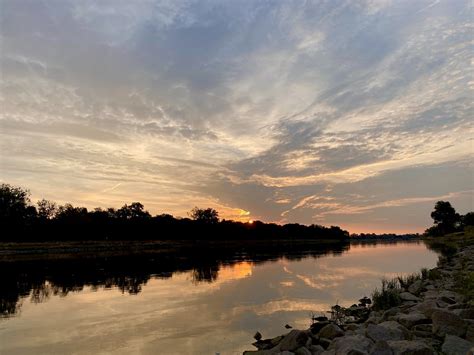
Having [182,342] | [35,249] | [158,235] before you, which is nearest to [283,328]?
[182,342]

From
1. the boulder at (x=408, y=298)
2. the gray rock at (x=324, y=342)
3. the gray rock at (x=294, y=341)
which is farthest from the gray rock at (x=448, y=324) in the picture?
the boulder at (x=408, y=298)

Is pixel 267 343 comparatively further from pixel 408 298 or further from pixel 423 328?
pixel 408 298

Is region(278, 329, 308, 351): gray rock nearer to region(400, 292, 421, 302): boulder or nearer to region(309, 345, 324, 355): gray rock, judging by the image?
region(309, 345, 324, 355): gray rock

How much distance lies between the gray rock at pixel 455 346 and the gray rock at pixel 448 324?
2.89 feet

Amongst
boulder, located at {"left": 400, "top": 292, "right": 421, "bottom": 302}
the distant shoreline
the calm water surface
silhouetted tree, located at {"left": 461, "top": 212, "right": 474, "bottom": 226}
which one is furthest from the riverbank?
silhouetted tree, located at {"left": 461, "top": 212, "right": 474, "bottom": 226}

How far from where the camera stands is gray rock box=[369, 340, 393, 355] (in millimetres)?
10242

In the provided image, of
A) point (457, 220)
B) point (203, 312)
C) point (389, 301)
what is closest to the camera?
point (389, 301)

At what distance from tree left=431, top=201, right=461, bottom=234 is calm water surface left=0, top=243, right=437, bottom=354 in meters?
153

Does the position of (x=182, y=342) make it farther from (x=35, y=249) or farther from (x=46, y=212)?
(x=46, y=212)

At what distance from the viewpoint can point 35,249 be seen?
300 feet

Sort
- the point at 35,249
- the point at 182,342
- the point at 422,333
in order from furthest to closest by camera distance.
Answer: the point at 35,249 < the point at 182,342 < the point at 422,333

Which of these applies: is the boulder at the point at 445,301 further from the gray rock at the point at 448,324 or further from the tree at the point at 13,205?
the tree at the point at 13,205

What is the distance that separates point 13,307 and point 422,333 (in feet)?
75.0

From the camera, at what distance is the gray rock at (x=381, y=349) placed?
33.6 ft
